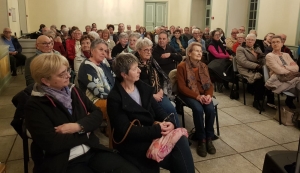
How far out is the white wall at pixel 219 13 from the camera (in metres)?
9.19

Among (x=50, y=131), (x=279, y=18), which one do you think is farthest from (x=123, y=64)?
(x=279, y=18)

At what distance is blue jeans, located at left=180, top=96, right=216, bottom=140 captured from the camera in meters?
2.80

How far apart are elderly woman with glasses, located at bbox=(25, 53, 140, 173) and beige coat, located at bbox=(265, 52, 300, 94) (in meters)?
2.78

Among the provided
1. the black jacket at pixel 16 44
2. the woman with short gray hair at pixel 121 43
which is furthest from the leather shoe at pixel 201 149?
the black jacket at pixel 16 44

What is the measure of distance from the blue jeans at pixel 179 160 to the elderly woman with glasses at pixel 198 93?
0.95m

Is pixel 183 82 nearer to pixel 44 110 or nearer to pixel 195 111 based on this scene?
pixel 195 111

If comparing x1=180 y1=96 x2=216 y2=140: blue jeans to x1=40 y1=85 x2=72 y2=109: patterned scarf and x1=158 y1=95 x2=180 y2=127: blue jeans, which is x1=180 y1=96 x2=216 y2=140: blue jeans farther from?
x1=40 y1=85 x2=72 y2=109: patterned scarf

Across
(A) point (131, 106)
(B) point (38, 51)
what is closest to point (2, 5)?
(B) point (38, 51)

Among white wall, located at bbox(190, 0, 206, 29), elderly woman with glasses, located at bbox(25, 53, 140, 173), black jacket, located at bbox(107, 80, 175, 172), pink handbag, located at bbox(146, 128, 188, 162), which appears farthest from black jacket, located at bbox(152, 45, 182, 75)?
white wall, located at bbox(190, 0, 206, 29)

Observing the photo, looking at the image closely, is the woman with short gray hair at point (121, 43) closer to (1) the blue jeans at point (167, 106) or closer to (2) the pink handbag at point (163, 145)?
(1) the blue jeans at point (167, 106)

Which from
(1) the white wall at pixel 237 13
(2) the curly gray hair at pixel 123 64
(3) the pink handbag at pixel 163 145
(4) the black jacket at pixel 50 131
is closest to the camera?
(4) the black jacket at pixel 50 131

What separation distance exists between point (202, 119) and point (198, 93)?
1.07ft

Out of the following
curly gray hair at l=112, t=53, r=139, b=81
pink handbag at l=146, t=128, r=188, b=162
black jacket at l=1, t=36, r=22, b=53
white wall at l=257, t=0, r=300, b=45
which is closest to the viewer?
pink handbag at l=146, t=128, r=188, b=162

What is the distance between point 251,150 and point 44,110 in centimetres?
227
